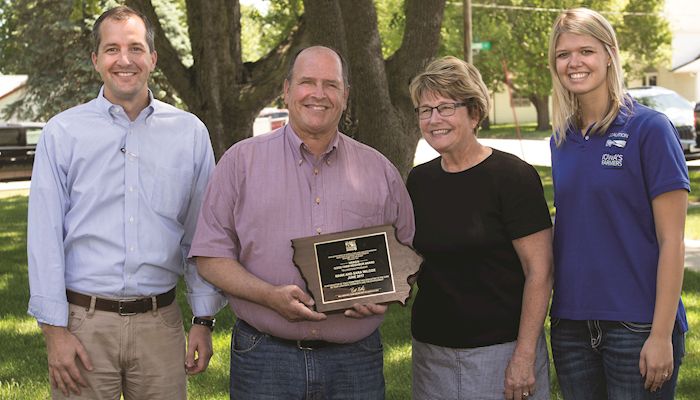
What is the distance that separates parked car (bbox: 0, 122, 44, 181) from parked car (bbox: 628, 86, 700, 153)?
16988 millimetres

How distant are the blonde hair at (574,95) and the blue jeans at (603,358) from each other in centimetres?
76

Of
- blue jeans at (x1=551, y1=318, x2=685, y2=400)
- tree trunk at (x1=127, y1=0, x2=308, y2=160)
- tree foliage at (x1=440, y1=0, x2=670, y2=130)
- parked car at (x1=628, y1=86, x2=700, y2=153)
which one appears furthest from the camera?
tree foliage at (x1=440, y1=0, x2=670, y2=130)

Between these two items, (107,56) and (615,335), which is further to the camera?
(107,56)

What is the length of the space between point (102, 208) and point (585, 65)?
6.63ft

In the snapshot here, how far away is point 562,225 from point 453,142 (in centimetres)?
54

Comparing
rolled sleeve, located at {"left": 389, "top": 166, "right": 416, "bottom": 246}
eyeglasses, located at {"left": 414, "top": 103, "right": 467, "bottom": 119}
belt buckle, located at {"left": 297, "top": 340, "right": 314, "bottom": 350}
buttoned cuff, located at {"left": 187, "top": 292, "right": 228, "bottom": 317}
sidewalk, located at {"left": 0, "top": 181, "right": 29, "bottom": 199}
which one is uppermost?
eyeglasses, located at {"left": 414, "top": 103, "right": 467, "bottom": 119}

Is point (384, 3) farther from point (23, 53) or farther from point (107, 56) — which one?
point (107, 56)

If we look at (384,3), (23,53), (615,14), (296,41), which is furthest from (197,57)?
(615,14)

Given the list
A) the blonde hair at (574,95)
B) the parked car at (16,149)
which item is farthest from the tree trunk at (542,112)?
the blonde hair at (574,95)

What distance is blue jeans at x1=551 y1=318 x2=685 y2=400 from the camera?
3.43 meters

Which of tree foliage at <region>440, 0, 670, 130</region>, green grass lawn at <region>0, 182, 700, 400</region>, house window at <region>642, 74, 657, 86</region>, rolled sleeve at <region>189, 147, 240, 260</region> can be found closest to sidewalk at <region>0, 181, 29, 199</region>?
green grass lawn at <region>0, 182, 700, 400</region>

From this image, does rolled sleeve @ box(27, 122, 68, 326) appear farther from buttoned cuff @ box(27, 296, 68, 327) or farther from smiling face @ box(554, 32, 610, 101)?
smiling face @ box(554, 32, 610, 101)

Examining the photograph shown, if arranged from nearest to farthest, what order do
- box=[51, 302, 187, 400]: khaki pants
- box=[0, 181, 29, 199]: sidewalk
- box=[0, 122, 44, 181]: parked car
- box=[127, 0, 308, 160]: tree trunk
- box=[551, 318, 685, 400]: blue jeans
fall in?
box=[551, 318, 685, 400]: blue jeans
box=[51, 302, 187, 400]: khaki pants
box=[127, 0, 308, 160]: tree trunk
box=[0, 181, 29, 199]: sidewalk
box=[0, 122, 44, 181]: parked car

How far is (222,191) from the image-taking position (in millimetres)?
3535
